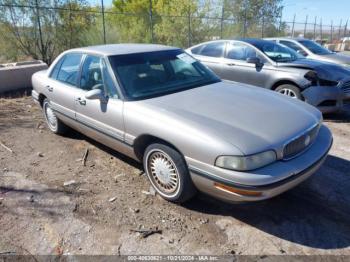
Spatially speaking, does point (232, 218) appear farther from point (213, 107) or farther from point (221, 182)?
point (213, 107)

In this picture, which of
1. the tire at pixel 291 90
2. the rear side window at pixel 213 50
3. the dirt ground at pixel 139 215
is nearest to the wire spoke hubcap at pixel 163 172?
the dirt ground at pixel 139 215

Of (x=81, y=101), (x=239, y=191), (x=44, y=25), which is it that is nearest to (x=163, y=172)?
(x=239, y=191)

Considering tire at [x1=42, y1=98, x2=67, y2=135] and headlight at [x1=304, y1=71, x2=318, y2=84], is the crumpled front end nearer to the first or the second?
headlight at [x1=304, y1=71, x2=318, y2=84]

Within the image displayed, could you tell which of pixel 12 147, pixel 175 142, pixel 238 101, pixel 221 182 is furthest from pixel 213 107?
pixel 12 147

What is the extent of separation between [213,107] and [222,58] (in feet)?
14.5

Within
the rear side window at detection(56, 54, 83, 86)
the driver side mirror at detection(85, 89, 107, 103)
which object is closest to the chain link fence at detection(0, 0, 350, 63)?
the rear side window at detection(56, 54, 83, 86)

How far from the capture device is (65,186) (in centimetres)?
381

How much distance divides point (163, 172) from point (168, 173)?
7cm

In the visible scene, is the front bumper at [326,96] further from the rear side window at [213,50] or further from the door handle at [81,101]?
the door handle at [81,101]

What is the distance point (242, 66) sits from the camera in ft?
22.9

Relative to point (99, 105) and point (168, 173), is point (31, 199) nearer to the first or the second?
point (99, 105)

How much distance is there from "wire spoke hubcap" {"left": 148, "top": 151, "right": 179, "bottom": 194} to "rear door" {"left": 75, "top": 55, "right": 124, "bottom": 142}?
0.52m

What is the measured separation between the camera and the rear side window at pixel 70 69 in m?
4.43

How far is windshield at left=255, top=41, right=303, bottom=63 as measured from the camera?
6.81 meters
